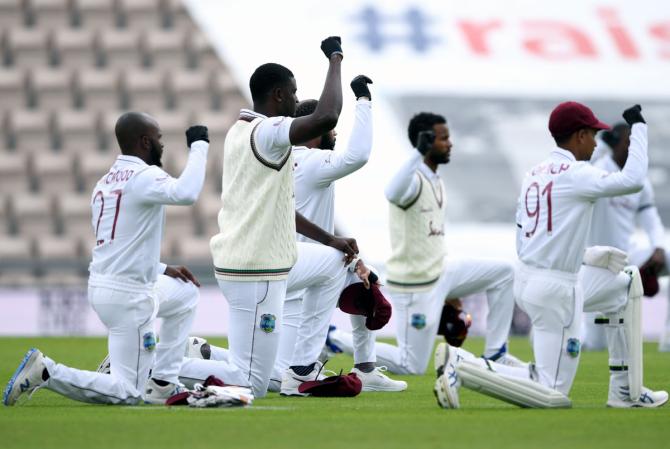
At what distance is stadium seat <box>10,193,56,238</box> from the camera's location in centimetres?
2286

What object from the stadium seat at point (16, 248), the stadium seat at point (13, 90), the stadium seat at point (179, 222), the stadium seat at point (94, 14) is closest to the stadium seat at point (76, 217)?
the stadium seat at point (16, 248)

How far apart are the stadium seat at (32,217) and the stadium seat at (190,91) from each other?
12.1 feet

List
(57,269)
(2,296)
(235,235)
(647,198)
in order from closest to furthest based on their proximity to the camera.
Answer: (235,235) < (647,198) < (2,296) < (57,269)

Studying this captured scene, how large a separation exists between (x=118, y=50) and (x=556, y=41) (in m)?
8.94

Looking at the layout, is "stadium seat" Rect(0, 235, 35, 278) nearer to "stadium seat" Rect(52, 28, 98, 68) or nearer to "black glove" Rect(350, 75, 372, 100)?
"stadium seat" Rect(52, 28, 98, 68)

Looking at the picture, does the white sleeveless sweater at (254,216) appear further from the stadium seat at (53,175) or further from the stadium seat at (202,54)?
the stadium seat at (202,54)

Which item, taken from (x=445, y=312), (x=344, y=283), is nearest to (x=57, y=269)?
(x=445, y=312)

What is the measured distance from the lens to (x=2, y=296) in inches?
698

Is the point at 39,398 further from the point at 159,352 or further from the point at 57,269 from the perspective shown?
the point at 57,269

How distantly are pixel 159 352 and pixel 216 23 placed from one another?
1812cm

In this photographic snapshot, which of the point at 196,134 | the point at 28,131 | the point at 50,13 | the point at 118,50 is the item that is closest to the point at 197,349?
the point at 196,134

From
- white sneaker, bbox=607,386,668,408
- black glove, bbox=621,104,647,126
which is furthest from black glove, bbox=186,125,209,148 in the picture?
white sneaker, bbox=607,386,668,408

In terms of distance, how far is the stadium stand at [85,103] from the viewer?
23.0m

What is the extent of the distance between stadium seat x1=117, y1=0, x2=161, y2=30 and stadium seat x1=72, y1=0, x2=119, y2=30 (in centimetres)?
22
